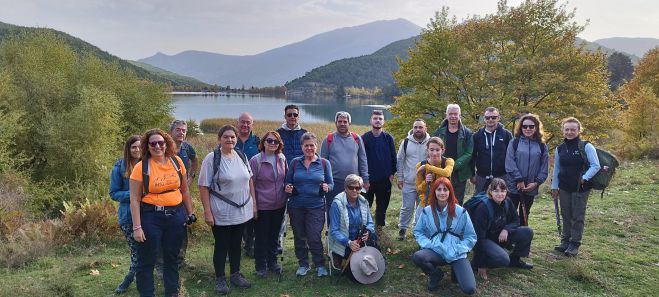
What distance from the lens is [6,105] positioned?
15805 mm

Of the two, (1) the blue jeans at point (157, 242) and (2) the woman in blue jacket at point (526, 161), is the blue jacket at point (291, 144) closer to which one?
(1) the blue jeans at point (157, 242)

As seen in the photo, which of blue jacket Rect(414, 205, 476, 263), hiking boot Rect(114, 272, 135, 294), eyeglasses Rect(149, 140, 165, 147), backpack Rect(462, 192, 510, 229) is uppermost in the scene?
eyeglasses Rect(149, 140, 165, 147)

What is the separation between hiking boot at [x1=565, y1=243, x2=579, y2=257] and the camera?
5.88 m

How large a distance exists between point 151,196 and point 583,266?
5675mm

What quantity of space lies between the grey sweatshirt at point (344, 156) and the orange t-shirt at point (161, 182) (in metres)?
2.19

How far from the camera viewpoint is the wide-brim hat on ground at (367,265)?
4.90 meters

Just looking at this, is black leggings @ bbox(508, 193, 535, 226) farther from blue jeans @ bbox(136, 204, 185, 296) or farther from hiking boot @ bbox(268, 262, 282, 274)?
blue jeans @ bbox(136, 204, 185, 296)

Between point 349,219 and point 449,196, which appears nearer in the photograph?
point 449,196

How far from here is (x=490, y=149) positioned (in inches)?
230

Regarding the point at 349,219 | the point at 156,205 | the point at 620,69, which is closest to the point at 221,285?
the point at 156,205

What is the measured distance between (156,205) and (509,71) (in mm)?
18936

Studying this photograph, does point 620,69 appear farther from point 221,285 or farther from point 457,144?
point 221,285

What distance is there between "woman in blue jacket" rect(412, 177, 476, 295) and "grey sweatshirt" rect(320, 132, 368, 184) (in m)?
1.30

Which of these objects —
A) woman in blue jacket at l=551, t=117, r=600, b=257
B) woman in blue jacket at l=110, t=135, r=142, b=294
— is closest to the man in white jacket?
woman in blue jacket at l=551, t=117, r=600, b=257
